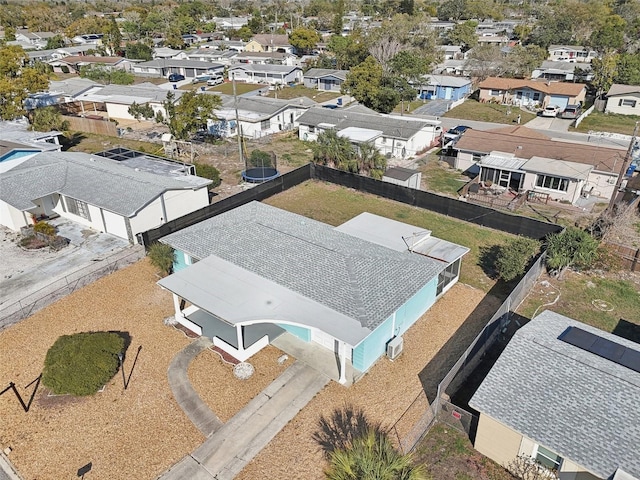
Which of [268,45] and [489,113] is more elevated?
[268,45]

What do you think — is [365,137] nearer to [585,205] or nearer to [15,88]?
[585,205]

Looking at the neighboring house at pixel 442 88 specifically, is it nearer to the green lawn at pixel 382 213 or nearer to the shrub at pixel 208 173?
the green lawn at pixel 382 213

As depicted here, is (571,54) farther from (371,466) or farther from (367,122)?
(371,466)

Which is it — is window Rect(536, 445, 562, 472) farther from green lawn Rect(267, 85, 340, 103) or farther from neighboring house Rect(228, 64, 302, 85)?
neighboring house Rect(228, 64, 302, 85)

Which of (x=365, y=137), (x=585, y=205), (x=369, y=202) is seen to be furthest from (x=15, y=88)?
(x=585, y=205)

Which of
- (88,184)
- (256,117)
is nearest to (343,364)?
(88,184)

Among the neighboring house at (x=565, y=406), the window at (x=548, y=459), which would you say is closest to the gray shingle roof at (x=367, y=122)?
the neighboring house at (x=565, y=406)
